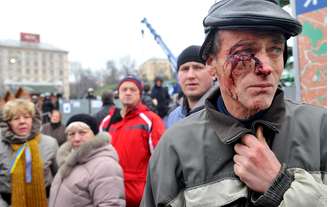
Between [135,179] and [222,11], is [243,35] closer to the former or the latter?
[222,11]

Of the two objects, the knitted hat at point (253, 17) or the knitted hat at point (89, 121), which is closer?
the knitted hat at point (253, 17)

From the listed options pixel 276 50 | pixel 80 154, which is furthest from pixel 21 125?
pixel 276 50

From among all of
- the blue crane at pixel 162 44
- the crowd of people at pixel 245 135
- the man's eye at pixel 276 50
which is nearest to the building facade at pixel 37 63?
the blue crane at pixel 162 44

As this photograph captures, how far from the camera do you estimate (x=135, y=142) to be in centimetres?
396

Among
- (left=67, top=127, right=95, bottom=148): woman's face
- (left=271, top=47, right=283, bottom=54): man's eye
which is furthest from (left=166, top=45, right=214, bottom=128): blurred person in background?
(left=271, top=47, right=283, bottom=54): man's eye

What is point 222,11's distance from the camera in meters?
1.38

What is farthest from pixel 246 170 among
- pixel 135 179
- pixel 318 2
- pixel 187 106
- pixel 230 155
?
pixel 135 179

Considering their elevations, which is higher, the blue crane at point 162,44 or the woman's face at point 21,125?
the blue crane at point 162,44

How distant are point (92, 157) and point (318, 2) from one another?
2.18 metres

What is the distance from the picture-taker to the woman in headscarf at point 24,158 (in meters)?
3.63

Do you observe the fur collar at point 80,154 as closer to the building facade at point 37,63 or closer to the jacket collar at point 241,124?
the jacket collar at point 241,124

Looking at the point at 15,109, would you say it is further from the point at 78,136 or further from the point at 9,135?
the point at 78,136

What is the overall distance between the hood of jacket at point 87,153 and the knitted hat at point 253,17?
7.22 ft

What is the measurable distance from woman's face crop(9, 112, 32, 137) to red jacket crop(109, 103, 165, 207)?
0.88 m
